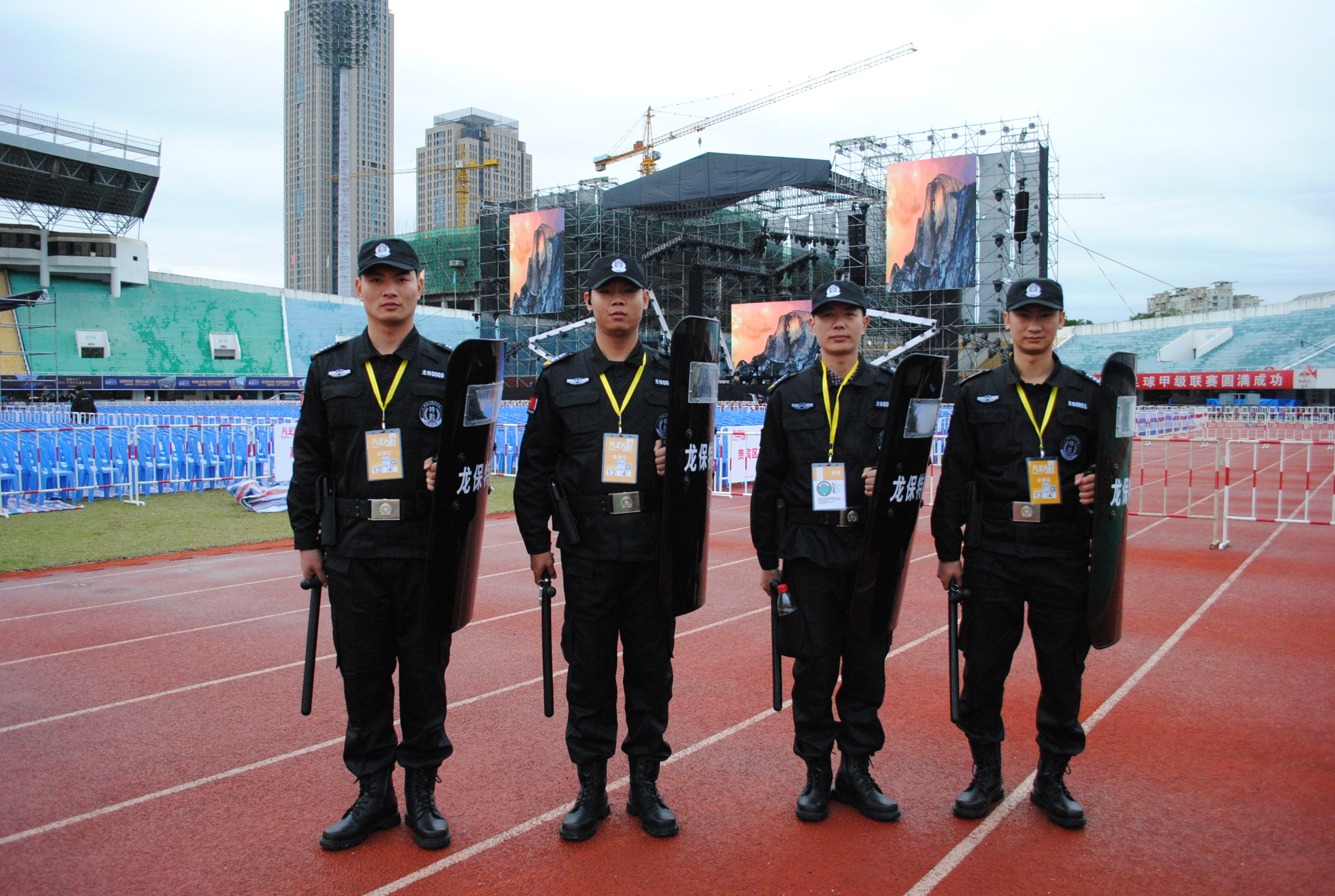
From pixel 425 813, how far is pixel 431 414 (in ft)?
4.97

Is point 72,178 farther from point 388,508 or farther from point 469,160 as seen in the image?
point 469,160

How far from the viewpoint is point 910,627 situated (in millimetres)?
6570

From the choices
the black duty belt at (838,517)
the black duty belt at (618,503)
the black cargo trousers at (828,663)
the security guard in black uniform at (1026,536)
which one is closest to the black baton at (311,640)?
the black duty belt at (618,503)

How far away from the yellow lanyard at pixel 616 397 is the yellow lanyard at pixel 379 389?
2.55ft

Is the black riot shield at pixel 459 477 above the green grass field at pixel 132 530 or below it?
above

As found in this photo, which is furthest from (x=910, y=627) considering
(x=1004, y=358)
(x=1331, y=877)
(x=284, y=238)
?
(x=284, y=238)

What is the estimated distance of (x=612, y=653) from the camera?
350 centimetres

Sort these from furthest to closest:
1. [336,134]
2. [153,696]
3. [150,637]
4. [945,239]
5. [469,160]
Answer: [469,160]
[336,134]
[945,239]
[150,637]
[153,696]

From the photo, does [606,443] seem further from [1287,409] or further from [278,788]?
[1287,409]

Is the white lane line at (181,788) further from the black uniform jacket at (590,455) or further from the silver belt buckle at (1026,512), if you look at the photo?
the silver belt buckle at (1026,512)

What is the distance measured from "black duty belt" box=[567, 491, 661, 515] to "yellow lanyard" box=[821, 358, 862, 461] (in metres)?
0.76

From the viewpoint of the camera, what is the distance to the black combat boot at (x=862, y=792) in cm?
350

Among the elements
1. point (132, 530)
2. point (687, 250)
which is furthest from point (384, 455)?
point (687, 250)

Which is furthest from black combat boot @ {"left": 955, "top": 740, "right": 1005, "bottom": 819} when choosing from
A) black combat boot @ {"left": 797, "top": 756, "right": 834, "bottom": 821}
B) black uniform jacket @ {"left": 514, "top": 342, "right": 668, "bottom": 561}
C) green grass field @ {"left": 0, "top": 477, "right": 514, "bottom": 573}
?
green grass field @ {"left": 0, "top": 477, "right": 514, "bottom": 573}
